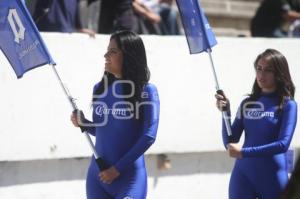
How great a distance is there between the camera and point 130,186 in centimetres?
507

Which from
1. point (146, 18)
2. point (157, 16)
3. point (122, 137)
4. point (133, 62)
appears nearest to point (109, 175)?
point (122, 137)

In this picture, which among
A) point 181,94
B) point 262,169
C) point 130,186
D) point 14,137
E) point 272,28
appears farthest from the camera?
point 272,28

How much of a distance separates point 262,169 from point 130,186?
3.49 ft

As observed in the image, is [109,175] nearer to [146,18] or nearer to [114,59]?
[114,59]

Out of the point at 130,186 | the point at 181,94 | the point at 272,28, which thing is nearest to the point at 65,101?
the point at 181,94

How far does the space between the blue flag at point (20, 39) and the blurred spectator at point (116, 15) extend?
10.3 feet

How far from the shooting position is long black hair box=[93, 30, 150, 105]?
5.11 metres

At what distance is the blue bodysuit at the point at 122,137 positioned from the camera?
5.05 metres

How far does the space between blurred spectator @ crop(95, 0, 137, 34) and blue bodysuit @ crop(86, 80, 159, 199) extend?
10.7 feet

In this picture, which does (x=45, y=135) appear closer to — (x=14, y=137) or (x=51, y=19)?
(x=14, y=137)

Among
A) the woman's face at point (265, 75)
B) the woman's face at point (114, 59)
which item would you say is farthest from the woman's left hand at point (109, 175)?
the woman's face at point (265, 75)

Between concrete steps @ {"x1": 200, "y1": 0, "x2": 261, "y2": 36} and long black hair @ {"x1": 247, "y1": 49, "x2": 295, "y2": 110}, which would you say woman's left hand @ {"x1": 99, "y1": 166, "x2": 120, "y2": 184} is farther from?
concrete steps @ {"x1": 200, "y1": 0, "x2": 261, "y2": 36}

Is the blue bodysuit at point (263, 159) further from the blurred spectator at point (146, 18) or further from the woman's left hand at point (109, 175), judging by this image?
the blurred spectator at point (146, 18)

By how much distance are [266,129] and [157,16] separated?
188 inches
